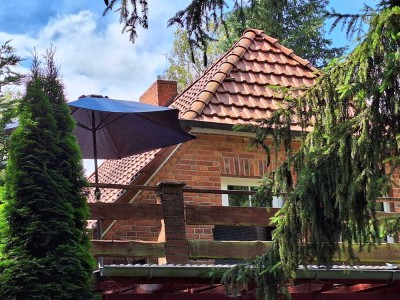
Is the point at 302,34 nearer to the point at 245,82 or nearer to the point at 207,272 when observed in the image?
the point at 245,82

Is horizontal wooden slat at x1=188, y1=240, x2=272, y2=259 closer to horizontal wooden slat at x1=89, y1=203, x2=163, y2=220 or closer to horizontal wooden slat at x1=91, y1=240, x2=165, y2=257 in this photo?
horizontal wooden slat at x1=91, y1=240, x2=165, y2=257

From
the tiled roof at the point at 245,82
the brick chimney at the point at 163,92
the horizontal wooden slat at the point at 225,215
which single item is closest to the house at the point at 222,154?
the tiled roof at the point at 245,82

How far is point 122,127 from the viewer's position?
37.0ft

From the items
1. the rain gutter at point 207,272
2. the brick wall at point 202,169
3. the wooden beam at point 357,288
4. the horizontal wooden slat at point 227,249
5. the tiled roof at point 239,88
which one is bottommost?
the wooden beam at point 357,288

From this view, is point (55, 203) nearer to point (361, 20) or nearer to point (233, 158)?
point (361, 20)

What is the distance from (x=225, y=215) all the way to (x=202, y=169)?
2.66 m

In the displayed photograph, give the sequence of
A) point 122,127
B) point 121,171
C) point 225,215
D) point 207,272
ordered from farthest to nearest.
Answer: point 121,171 → point 122,127 → point 225,215 → point 207,272

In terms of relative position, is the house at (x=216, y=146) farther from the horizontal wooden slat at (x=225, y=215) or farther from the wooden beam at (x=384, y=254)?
the wooden beam at (x=384, y=254)

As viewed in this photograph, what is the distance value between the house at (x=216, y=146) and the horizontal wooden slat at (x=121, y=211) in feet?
8.28

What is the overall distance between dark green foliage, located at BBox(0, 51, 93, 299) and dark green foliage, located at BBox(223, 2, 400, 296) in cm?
183

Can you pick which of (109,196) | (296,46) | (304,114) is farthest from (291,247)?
(296,46)

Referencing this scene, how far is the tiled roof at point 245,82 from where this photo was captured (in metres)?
12.4

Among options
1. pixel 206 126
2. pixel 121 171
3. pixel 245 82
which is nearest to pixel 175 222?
pixel 206 126

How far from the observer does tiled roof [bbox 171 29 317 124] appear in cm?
1241
